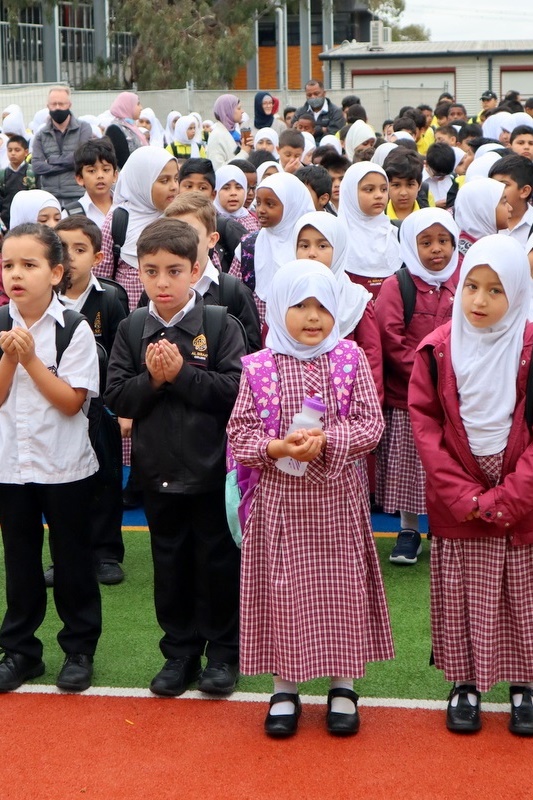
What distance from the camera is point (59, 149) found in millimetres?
11055

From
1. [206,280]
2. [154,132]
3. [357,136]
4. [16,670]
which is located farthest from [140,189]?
[154,132]

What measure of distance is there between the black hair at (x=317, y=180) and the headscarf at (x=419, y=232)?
172 cm

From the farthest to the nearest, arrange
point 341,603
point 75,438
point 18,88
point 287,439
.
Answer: point 18,88 < point 75,438 < point 341,603 < point 287,439

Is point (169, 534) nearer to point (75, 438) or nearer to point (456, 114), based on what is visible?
point (75, 438)

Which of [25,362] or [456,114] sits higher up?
[456,114]

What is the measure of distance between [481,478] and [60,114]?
803 centimetres

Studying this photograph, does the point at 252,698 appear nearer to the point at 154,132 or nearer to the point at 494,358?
the point at 494,358

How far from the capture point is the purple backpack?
4074 mm

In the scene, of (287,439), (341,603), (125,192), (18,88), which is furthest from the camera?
(18,88)

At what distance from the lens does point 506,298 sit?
398 centimetres

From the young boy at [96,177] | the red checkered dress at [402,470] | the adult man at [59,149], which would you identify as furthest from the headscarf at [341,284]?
the adult man at [59,149]

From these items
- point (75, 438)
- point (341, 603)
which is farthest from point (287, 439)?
point (75, 438)

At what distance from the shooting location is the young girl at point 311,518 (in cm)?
407

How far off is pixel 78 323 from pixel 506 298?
1672 millimetres
